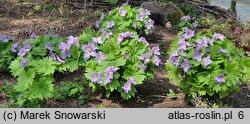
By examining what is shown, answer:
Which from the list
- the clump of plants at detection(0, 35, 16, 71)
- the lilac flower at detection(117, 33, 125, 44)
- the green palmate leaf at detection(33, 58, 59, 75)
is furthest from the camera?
the clump of plants at detection(0, 35, 16, 71)

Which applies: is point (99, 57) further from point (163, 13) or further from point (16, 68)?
point (163, 13)

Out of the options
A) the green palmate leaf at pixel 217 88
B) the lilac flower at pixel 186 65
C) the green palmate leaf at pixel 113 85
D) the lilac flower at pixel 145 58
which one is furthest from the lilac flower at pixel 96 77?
the green palmate leaf at pixel 217 88

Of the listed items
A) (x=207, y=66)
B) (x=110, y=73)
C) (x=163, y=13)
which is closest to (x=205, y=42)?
(x=207, y=66)

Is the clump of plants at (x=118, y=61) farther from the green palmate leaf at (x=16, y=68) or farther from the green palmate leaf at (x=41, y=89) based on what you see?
the green palmate leaf at (x=16, y=68)

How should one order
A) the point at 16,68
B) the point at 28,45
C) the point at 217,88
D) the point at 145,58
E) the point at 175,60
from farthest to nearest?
the point at 28,45
the point at 145,58
the point at 175,60
the point at 16,68
the point at 217,88

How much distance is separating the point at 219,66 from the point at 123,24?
7.30 ft

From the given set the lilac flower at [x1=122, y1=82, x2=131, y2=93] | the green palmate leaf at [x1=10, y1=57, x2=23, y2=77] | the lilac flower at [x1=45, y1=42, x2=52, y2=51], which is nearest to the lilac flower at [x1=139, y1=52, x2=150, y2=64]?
the lilac flower at [x1=122, y1=82, x2=131, y2=93]

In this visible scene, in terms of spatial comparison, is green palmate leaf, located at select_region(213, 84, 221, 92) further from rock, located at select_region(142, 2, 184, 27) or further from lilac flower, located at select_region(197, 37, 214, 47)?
rock, located at select_region(142, 2, 184, 27)

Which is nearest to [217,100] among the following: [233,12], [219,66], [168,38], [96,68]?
[219,66]

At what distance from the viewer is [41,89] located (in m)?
4.39

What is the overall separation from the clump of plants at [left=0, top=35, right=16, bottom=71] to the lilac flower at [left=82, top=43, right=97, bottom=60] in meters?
1.18

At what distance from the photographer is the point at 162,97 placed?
5.12m

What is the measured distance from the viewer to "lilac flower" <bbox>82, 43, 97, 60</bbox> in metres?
4.88

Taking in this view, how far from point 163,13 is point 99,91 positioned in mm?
3112
